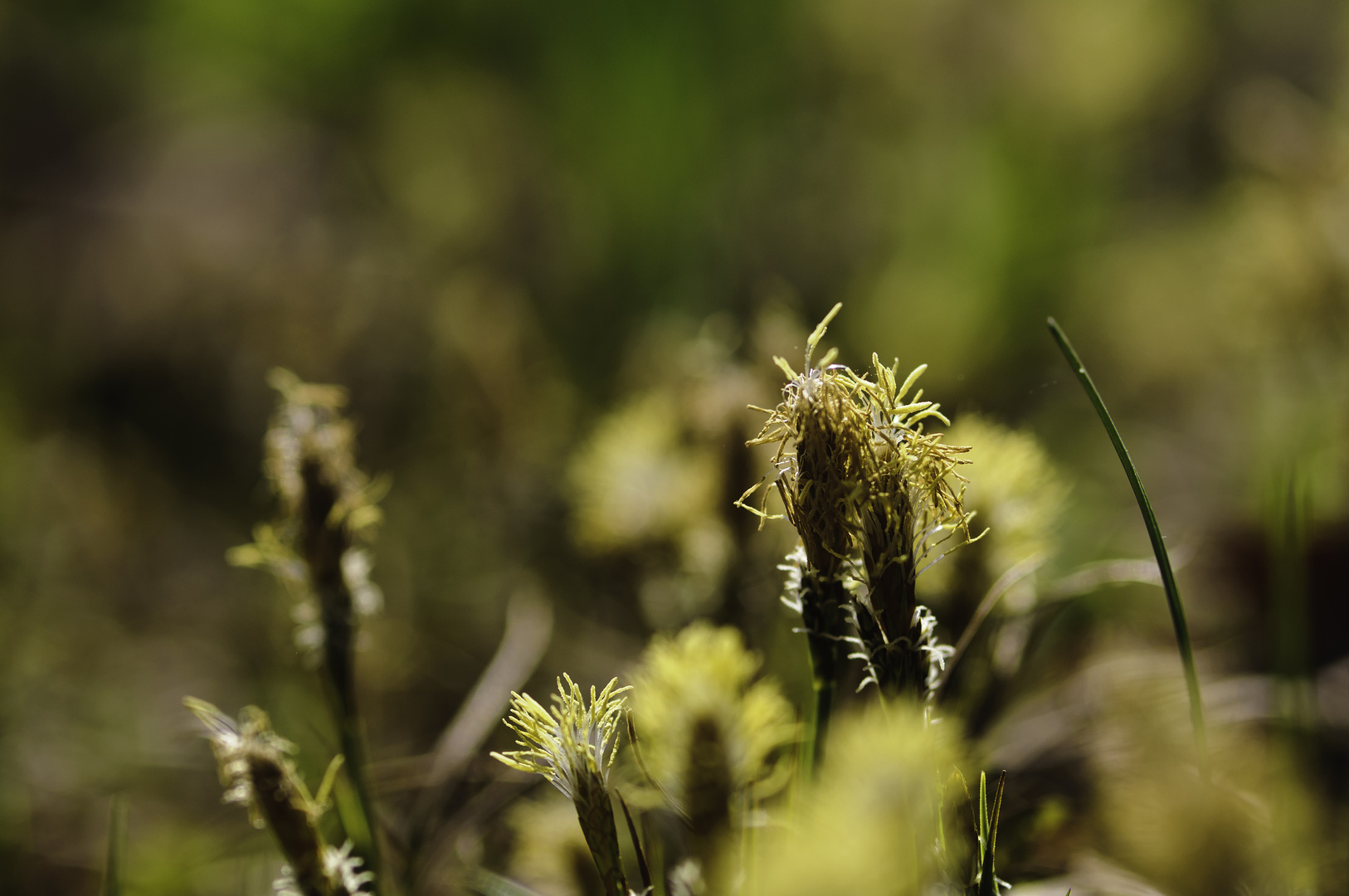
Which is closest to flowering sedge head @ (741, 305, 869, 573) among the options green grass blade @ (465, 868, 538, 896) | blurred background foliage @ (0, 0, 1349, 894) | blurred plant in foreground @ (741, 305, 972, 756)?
blurred plant in foreground @ (741, 305, 972, 756)

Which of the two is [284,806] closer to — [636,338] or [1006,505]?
[1006,505]

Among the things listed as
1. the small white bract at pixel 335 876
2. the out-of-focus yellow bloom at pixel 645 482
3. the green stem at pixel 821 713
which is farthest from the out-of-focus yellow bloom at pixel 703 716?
the out-of-focus yellow bloom at pixel 645 482

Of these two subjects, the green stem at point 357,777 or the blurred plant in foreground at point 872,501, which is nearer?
the blurred plant in foreground at point 872,501

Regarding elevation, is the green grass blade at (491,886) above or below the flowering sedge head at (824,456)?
below

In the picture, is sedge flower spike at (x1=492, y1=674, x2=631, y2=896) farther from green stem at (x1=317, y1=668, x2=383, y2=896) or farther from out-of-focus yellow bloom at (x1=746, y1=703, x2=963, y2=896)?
green stem at (x1=317, y1=668, x2=383, y2=896)

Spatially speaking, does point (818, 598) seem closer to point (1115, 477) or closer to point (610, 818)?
point (610, 818)

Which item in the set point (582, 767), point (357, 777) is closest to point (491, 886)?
point (357, 777)

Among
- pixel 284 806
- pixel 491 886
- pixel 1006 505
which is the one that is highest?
pixel 1006 505

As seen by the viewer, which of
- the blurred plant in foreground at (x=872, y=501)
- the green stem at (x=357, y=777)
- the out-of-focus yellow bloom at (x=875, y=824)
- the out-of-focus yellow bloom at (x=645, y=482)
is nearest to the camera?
the out-of-focus yellow bloom at (x=875, y=824)

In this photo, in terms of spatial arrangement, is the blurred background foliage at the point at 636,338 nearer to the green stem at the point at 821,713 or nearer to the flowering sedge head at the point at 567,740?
the green stem at the point at 821,713

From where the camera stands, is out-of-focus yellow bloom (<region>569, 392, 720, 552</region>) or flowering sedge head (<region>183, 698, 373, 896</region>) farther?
out-of-focus yellow bloom (<region>569, 392, 720, 552</region>)
